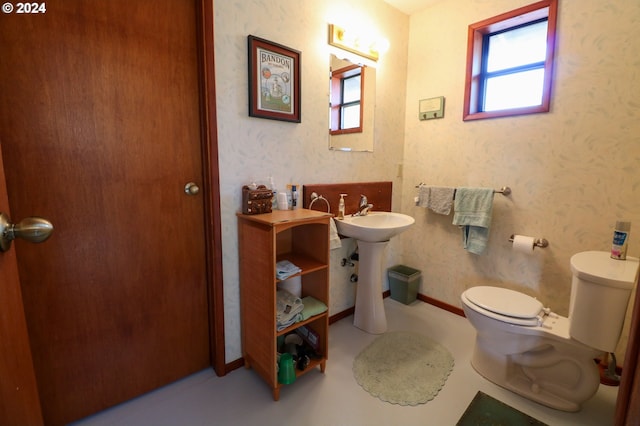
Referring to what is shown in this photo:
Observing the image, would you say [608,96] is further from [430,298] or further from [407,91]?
[430,298]

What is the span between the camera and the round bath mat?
1569 mm

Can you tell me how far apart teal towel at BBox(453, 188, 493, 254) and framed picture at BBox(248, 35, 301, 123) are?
4.42ft

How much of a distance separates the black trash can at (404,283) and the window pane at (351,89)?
1510mm

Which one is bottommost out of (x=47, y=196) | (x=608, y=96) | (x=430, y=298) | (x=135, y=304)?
(x=430, y=298)

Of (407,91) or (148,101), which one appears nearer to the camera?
(148,101)

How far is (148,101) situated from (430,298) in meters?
2.50

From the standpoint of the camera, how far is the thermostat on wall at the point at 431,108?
2.30 metres

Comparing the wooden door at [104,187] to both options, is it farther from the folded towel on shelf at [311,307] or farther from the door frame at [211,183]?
the folded towel on shelf at [311,307]

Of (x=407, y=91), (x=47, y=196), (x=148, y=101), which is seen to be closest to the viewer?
(x=47, y=196)

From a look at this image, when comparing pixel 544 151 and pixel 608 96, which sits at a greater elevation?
pixel 608 96

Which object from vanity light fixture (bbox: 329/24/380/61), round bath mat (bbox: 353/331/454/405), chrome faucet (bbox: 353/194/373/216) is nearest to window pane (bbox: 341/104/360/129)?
vanity light fixture (bbox: 329/24/380/61)

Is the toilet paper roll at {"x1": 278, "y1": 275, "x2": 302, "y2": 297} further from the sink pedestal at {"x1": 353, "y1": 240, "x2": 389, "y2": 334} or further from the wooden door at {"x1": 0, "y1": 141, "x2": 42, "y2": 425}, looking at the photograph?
the wooden door at {"x1": 0, "y1": 141, "x2": 42, "y2": 425}

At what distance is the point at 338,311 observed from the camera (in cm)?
230

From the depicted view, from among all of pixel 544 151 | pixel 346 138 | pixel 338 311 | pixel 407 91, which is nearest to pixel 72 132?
pixel 346 138
